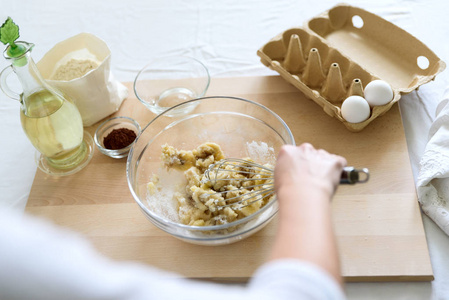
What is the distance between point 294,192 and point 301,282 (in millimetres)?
138

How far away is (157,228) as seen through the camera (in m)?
0.90

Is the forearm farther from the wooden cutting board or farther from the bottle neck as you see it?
the bottle neck

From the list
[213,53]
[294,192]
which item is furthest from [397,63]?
[294,192]

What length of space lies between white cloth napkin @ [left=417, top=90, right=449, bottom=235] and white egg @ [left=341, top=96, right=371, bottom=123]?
14 cm

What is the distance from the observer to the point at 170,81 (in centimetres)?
117

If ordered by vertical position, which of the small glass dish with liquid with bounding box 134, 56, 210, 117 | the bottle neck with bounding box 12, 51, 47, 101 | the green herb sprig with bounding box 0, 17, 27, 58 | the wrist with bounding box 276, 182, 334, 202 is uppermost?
the wrist with bounding box 276, 182, 334, 202

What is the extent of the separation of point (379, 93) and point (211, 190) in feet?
1.37

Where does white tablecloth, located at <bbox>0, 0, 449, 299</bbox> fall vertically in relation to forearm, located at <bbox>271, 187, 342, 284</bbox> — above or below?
below

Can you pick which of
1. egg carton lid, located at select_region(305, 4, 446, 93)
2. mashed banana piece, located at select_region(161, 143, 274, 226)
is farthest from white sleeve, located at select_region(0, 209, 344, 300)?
egg carton lid, located at select_region(305, 4, 446, 93)

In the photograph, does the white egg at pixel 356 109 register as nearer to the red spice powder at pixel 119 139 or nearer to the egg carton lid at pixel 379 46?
the egg carton lid at pixel 379 46

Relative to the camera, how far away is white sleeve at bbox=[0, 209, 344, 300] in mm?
443

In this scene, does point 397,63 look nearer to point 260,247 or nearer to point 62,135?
point 260,247

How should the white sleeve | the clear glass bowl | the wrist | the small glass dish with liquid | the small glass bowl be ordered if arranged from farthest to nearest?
the small glass dish with liquid
the small glass bowl
the clear glass bowl
the wrist
the white sleeve

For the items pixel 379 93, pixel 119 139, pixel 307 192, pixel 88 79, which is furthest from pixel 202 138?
pixel 307 192
